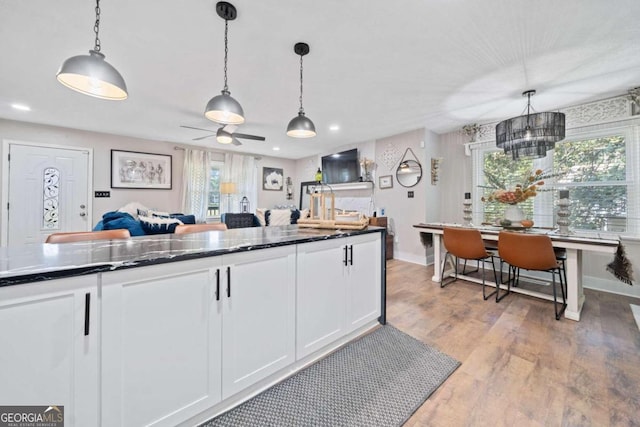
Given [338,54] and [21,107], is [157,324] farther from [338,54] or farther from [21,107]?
[21,107]

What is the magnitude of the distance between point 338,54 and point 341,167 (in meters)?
3.63

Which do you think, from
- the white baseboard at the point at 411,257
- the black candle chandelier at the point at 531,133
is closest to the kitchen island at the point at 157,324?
the black candle chandelier at the point at 531,133

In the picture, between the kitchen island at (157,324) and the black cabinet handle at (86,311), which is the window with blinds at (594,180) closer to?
the kitchen island at (157,324)

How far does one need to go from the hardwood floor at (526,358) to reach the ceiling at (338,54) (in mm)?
2424

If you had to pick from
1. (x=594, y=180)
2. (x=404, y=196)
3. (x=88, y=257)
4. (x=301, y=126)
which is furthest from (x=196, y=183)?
(x=594, y=180)

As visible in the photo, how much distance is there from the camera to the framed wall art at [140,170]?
4.75 meters

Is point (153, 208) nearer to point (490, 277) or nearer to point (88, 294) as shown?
point (88, 294)

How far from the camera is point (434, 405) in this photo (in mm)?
1375

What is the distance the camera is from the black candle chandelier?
95.9 inches

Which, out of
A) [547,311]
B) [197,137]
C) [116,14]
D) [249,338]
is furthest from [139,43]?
[547,311]

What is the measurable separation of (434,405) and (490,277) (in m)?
2.90

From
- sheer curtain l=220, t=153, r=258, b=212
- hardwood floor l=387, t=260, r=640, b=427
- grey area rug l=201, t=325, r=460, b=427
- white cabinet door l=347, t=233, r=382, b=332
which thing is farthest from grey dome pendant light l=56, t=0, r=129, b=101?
sheer curtain l=220, t=153, r=258, b=212

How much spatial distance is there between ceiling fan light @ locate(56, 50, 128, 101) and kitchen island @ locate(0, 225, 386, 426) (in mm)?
895

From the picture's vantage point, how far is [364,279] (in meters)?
2.04
